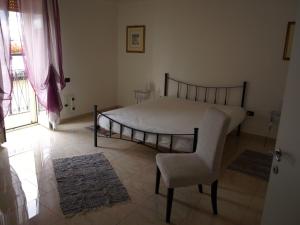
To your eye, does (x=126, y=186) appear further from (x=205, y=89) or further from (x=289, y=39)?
(x=289, y=39)

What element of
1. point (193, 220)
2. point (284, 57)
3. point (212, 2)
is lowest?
point (193, 220)

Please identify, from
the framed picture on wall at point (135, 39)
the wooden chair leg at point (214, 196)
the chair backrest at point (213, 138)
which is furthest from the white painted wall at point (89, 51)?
the wooden chair leg at point (214, 196)

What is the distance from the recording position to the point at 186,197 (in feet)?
8.77

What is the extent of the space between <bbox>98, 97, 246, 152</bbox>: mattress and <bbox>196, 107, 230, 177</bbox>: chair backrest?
0.40 meters

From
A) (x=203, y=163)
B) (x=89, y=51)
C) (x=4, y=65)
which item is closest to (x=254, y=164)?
(x=203, y=163)

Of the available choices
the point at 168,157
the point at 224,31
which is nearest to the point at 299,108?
the point at 168,157

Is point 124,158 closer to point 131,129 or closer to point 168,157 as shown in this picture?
point 131,129

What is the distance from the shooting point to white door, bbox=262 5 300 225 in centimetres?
118

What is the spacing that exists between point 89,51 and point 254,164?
12.9 feet

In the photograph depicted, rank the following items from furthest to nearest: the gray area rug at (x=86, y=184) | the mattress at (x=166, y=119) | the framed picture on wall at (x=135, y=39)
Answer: the framed picture on wall at (x=135, y=39)
the mattress at (x=166, y=119)
the gray area rug at (x=86, y=184)

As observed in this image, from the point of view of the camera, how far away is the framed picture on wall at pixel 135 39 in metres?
5.48

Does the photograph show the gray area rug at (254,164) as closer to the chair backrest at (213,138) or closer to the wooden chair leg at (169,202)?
the chair backrest at (213,138)

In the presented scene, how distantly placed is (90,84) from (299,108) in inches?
190

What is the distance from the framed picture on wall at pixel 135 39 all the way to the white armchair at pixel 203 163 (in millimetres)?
3525
